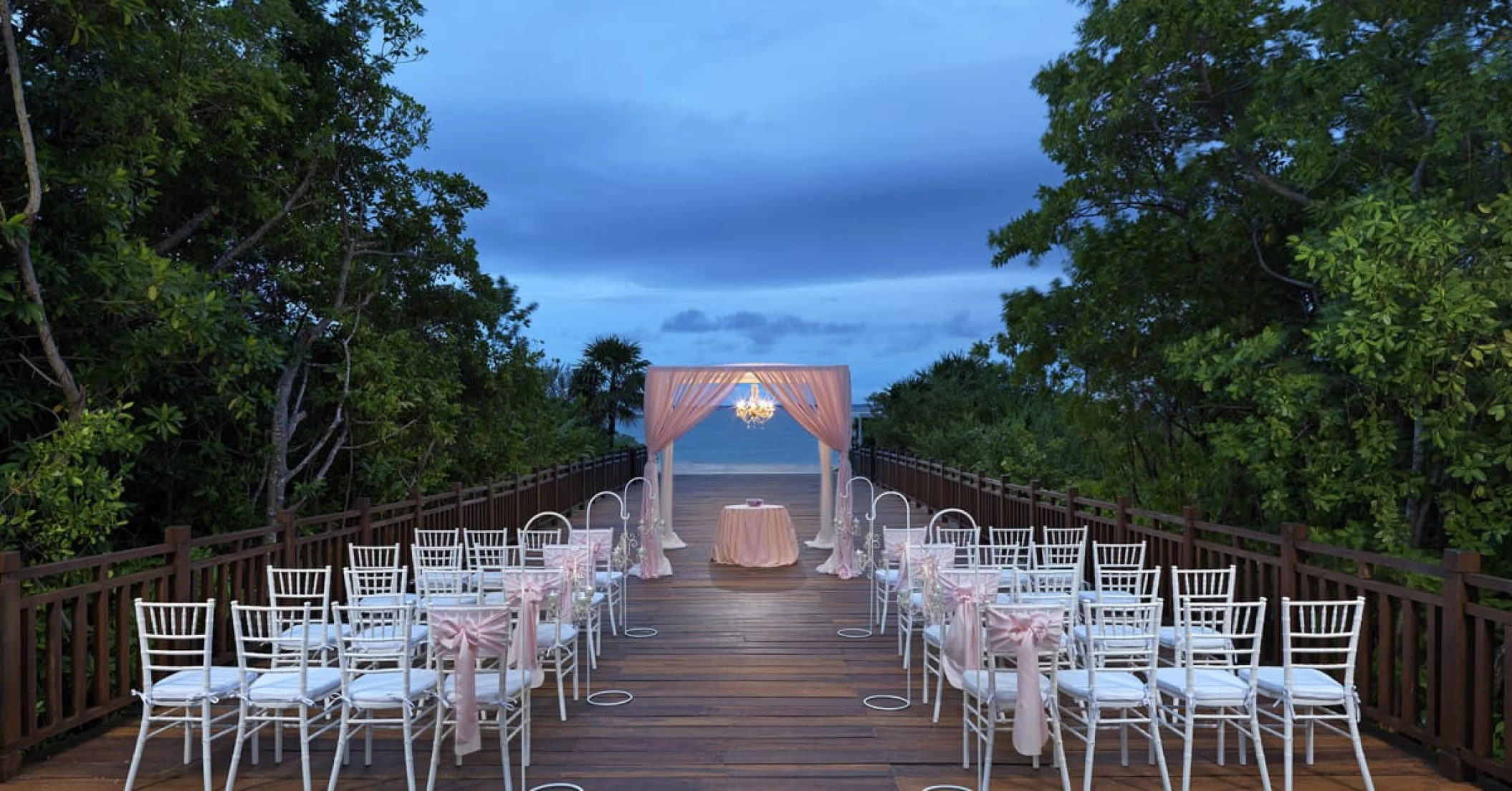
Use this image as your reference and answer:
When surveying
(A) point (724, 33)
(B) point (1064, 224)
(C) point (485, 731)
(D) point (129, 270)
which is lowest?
(C) point (485, 731)

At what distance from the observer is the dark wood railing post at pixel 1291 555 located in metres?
5.30

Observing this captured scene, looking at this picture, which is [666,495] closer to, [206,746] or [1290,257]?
[1290,257]

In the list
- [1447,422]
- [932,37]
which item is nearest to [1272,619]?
[1447,422]

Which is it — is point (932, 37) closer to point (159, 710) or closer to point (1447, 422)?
point (1447, 422)

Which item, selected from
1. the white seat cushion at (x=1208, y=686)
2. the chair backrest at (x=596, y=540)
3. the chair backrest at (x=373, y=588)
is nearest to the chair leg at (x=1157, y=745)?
the white seat cushion at (x=1208, y=686)

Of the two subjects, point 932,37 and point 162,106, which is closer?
point 162,106

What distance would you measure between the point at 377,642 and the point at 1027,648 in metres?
2.73

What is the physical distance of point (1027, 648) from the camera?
374 centimetres

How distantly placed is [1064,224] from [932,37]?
40.8 feet

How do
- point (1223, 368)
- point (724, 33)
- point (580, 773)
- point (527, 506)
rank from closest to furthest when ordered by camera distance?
point (580, 773), point (1223, 368), point (527, 506), point (724, 33)

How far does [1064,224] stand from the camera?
359 inches

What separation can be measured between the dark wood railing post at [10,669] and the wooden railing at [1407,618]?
6.32m

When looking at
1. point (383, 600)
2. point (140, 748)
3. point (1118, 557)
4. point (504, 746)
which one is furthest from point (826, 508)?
point (140, 748)

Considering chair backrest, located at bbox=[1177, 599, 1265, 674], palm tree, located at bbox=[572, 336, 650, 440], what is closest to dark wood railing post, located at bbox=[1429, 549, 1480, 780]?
chair backrest, located at bbox=[1177, 599, 1265, 674]
